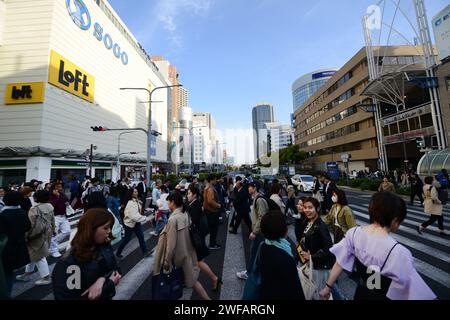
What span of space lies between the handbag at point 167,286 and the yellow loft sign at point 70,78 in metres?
29.5

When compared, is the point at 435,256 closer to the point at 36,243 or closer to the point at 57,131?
the point at 36,243

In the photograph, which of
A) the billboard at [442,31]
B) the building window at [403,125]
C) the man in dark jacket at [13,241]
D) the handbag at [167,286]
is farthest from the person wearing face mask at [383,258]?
the building window at [403,125]

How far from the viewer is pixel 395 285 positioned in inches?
60.6

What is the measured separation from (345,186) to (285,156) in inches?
1332

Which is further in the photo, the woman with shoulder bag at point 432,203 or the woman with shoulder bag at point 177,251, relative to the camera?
the woman with shoulder bag at point 432,203

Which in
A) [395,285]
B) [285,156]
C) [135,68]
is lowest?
[395,285]

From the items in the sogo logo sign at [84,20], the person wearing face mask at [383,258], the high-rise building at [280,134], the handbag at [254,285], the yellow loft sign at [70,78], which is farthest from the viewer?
the high-rise building at [280,134]

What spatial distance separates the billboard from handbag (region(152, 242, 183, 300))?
30.9 m

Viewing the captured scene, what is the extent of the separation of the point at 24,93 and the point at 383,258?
32.1m

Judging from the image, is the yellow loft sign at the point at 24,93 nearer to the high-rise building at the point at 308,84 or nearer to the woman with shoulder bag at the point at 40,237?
the woman with shoulder bag at the point at 40,237

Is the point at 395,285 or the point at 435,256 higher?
the point at 395,285

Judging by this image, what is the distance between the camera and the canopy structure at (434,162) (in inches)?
622
